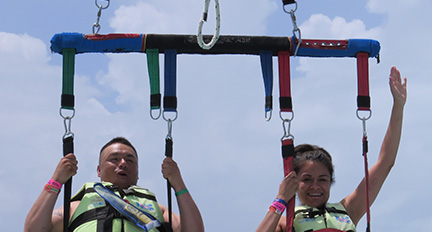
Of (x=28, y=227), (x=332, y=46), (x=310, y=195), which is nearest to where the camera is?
(x=28, y=227)

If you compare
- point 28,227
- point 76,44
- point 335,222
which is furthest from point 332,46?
point 28,227

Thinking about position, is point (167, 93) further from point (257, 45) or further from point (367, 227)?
point (367, 227)

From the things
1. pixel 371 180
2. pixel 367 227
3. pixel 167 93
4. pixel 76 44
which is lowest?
pixel 367 227

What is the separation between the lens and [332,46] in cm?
579

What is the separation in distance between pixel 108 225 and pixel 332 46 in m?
2.68

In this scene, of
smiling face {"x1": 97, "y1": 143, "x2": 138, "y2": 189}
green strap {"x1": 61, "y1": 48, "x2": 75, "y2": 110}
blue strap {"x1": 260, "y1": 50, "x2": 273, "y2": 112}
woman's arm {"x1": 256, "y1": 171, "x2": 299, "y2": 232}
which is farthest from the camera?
blue strap {"x1": 260, "y1": 50, "x2": 273, "y2": 112}

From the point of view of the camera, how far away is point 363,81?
5.77m

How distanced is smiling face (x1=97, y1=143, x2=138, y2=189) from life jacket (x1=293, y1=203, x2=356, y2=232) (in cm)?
158

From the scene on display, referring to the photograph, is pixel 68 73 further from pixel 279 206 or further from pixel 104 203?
pixel 279 206

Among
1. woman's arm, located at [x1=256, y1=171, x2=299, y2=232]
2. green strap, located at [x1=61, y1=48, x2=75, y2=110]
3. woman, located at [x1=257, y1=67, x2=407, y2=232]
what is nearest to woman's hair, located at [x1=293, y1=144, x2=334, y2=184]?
woman, located at [x1=257, y1=67, x2=407, y2=232]

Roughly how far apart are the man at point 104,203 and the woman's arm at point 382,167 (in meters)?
1.43

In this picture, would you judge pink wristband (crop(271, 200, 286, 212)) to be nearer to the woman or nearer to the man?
the woman

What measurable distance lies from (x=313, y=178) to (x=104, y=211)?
1867mm

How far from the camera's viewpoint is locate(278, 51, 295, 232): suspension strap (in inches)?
205
